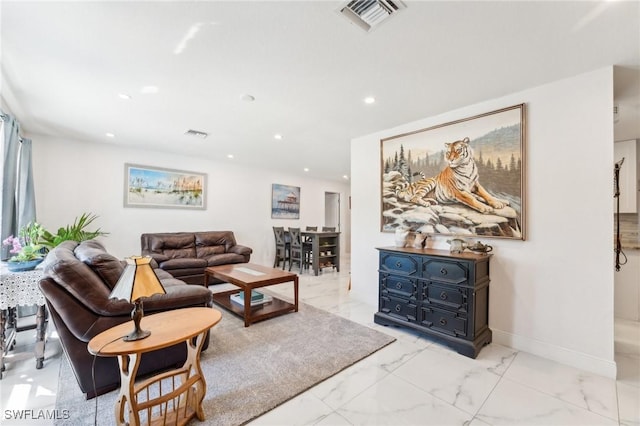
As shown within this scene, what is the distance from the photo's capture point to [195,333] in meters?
1.50

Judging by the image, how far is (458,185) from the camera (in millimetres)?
2988

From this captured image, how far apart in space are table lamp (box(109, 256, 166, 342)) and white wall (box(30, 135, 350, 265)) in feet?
14.0

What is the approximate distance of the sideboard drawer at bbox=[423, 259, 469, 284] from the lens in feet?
8.22

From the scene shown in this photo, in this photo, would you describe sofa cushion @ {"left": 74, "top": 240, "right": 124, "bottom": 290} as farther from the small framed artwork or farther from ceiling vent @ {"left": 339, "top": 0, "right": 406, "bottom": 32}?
the small framed artwork

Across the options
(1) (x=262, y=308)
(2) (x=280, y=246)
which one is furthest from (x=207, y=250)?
(1) (x=262, y=308)

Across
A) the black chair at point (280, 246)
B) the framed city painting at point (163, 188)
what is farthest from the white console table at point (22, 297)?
the black chair at point (280, 246)

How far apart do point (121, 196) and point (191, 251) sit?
1.58 metres

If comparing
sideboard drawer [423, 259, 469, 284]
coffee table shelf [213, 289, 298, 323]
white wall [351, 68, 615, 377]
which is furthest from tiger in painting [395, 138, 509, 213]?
coffee table shelf [213, 289, 298, 323]

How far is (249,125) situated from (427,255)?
9.24 ft

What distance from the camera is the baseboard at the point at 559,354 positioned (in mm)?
2154

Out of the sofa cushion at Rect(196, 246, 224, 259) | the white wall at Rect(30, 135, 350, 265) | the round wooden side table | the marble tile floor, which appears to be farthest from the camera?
the sofa cushion at Rect(196, 246, 224, 259)

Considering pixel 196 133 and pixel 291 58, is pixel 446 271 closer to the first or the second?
pixel 291 58

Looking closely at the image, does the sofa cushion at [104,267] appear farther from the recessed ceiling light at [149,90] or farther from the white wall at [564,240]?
the white wall at [564,240]

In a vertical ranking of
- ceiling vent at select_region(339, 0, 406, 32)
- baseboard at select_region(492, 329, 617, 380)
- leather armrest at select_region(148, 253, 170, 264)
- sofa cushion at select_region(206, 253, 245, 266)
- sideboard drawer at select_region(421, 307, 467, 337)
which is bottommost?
baseboard at select_region(492, 329, 617, 380)
